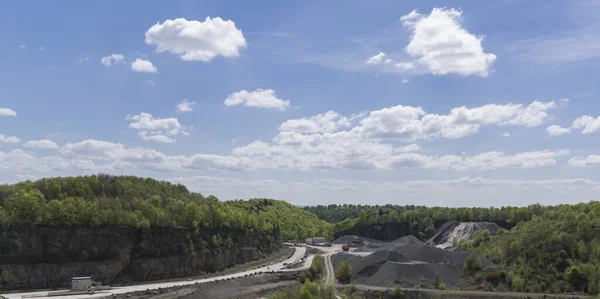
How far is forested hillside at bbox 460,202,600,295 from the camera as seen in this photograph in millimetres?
87312

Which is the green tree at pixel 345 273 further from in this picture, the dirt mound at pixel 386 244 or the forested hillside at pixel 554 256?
the dirt mound at pixel 386 244

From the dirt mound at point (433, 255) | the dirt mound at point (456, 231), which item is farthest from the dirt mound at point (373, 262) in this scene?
the dirt mound at point (456, 231)

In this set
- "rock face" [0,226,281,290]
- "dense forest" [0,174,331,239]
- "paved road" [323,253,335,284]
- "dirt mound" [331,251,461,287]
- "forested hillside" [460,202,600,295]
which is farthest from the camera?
"paved road" [323,253,335,284]

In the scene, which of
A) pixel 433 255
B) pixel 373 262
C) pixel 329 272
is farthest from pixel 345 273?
pixel 433 255

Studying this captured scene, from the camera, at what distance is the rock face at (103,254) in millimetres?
86625

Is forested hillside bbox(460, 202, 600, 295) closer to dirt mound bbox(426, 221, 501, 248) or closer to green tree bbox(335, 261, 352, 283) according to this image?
green tree bbox(335, 261, 352, 283)

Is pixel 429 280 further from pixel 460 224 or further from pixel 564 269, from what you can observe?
pixel 460 224

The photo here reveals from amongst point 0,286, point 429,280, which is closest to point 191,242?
point 0,286

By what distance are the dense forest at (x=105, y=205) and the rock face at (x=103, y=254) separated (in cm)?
192

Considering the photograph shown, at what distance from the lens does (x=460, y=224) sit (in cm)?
17862

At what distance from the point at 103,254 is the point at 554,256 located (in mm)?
80915

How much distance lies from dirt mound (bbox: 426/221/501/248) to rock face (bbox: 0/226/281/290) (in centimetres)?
8457

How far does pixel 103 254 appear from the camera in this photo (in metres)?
94.1

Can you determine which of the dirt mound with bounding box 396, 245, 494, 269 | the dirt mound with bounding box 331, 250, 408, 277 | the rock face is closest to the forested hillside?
the dirt mound with bounding box 396, 245, 494, 269
